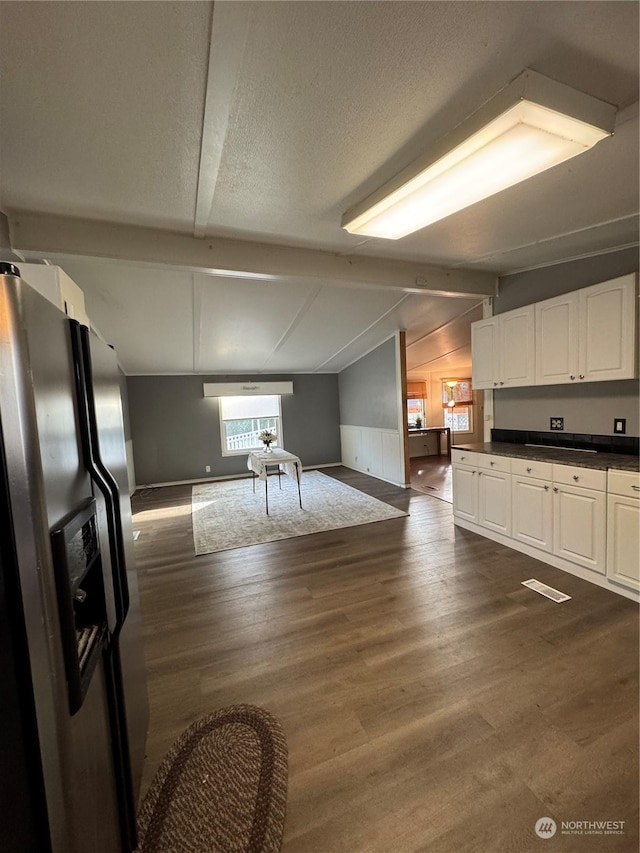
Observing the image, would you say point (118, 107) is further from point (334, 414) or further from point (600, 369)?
point (334, 414)

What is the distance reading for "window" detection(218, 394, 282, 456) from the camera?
275 inches

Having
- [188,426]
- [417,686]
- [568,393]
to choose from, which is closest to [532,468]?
[568,393]

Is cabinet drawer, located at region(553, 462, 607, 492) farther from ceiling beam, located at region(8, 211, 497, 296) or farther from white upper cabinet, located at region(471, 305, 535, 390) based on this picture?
ceiling beam, located at region(8, 211, 497, 296)

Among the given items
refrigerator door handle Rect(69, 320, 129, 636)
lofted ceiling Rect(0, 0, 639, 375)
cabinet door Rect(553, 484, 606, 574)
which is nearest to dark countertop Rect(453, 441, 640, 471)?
cabinet door Rect(553, 484, 606, 574)

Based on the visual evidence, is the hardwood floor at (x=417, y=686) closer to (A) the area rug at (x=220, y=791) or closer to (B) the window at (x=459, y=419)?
(A) the area rug at (x=220, y=791)

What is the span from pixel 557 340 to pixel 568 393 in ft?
1.79

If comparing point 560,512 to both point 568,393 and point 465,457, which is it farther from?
point 568,393

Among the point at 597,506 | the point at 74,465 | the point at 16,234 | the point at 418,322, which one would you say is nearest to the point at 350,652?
the point at 74,465

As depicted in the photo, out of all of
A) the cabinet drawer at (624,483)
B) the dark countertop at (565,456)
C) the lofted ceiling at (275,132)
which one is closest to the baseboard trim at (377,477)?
the dark countertop at (565,456)

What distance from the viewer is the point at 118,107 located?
140cm

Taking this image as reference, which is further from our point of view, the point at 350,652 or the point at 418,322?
the point at 418,322

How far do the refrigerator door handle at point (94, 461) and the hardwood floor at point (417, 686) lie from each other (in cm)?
94

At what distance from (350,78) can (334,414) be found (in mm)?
6582

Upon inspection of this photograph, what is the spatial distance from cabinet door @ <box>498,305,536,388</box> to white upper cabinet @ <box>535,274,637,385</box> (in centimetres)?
6
